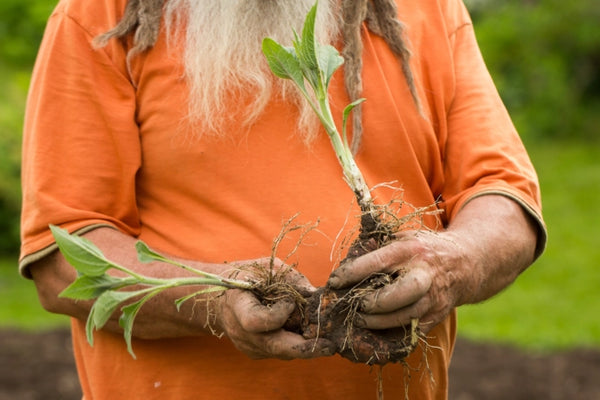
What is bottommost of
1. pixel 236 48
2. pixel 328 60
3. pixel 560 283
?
pixel 560 283

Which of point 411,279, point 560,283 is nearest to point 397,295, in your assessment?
point 411,279

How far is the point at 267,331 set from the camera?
204cm

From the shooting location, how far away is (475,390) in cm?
594

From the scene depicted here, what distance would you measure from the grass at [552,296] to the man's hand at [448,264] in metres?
4.92

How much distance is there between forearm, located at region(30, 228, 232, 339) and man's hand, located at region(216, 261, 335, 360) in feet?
0.57

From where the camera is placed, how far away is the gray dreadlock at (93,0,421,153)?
8.21 ft

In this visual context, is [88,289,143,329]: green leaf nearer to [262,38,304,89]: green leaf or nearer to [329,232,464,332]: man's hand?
[329,232,464,332]: man's hand

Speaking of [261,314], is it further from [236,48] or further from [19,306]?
[19,306]

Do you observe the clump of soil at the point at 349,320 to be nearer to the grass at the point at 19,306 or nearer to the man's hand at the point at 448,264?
the man's hand at the point at 448,264

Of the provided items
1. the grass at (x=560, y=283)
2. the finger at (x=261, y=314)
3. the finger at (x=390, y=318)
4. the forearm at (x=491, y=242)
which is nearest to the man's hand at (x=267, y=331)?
the finger at (x=261, y=314)

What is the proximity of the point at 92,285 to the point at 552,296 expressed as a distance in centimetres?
723

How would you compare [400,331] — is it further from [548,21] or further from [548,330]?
[548,21]

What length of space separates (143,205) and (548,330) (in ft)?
18.9

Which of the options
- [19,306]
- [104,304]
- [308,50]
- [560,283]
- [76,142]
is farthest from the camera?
[560,283]
